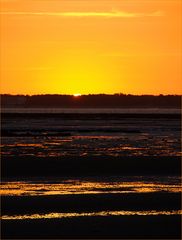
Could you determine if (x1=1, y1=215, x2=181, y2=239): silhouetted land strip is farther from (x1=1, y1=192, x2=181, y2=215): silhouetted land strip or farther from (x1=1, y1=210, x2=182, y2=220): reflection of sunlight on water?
(x1=1, y1=192, x2=181, y2=215): silhouetted land strip

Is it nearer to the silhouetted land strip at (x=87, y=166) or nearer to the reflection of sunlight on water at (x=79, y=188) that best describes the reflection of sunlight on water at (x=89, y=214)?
the reflection of sunlight on water at (x=79, y=188)

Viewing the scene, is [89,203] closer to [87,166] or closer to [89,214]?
[89,214]

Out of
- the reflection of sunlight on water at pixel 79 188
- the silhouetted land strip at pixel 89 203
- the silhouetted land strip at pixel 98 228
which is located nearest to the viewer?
the silhouetted land strip at pixel 98 228

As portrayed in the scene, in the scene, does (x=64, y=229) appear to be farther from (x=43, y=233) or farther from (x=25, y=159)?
(x=25, y=159)

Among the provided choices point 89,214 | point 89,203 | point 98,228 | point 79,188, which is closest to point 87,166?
point 79,188

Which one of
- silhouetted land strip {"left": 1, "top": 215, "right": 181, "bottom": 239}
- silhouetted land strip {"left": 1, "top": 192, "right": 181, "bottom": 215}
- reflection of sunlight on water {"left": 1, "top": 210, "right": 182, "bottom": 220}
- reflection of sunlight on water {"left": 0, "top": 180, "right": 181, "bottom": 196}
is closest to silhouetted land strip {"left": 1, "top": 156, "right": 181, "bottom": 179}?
reflection of sunlight on water {"left": 0, "top": 180, "right": 181, "bottom": 196}

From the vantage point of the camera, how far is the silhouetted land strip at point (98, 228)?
18.1 meters

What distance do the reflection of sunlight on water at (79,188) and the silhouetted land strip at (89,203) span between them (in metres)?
0.90

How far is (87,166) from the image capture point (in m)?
34.9

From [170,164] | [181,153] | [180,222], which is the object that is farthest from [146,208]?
[181,153]

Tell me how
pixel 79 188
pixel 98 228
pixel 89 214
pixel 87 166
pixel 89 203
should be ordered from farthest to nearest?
pixel 87 166, pixel 79 188, pixel 89 203, pixel 89 214, pixel 98 228

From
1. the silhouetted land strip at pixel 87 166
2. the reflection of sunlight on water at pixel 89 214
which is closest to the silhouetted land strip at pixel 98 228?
the reflection of sunlight on water at pixel 89 214

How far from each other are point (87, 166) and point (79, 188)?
8.72 m

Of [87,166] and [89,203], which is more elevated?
[87,166]
